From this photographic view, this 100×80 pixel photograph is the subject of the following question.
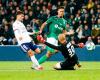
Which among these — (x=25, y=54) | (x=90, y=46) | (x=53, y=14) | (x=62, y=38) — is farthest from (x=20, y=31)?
(x=53, y=14)

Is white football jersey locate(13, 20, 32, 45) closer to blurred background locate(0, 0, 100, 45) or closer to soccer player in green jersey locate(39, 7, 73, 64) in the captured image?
soccer player in green jersey locate(39, 7, 73, 64)

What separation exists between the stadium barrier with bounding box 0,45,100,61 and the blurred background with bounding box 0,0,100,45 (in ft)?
2.32

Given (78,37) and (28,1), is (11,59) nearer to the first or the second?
(78,37)

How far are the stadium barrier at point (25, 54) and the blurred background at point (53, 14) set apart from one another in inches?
27.8

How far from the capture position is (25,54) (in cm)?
2344

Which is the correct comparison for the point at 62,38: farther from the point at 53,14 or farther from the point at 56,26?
the point at 53,14

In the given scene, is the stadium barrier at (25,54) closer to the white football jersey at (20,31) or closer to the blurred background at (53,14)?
the blurred background at (53,14)

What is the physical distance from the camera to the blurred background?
24359 millimetres

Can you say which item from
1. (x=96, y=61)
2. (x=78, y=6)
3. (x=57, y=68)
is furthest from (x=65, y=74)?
(x=78, y=6)

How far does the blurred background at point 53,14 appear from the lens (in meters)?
24.4

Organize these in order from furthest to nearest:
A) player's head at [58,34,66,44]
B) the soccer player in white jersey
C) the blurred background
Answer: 1. the blurred background
2. the soccer player in white jersey
3. player's head at [58,34,66,44]

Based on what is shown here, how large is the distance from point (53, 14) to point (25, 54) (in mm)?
3479

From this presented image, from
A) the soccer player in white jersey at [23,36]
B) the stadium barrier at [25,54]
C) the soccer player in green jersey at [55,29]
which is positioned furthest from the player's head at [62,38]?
the stadium barrier at [25,54]

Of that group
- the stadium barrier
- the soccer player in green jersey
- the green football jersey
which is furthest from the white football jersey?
the stadium barrier
